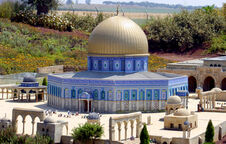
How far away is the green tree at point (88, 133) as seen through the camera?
43.7 metres

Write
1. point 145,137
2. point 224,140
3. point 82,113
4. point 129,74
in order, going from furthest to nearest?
point 129,74
point 82,113
point 224,140
point 145,137

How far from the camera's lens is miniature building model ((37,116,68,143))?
1769 inches

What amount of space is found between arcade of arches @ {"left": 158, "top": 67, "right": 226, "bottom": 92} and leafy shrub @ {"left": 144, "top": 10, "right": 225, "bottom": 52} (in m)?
27.2

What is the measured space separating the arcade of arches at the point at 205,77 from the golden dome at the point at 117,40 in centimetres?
1261

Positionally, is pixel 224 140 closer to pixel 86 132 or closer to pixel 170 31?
pixel 86 132

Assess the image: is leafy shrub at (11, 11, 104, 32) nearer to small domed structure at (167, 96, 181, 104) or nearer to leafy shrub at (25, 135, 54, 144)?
small domed structure at (167, 96, 181, 104)

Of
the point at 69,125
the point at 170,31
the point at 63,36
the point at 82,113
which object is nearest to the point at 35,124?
the point at 69,125

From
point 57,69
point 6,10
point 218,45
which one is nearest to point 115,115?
point 57,69

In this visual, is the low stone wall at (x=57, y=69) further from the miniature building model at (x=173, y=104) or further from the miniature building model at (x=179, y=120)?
the miniature building model at (x=179, y=120)

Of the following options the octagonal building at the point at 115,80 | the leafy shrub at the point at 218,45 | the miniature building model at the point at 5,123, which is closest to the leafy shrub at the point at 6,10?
the leafy shrub at the point at 218,45

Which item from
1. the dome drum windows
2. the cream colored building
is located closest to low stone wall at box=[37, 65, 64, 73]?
the cream colored building

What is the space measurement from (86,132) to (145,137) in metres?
3.99

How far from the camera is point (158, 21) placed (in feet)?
341

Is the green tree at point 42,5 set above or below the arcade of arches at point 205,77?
above
